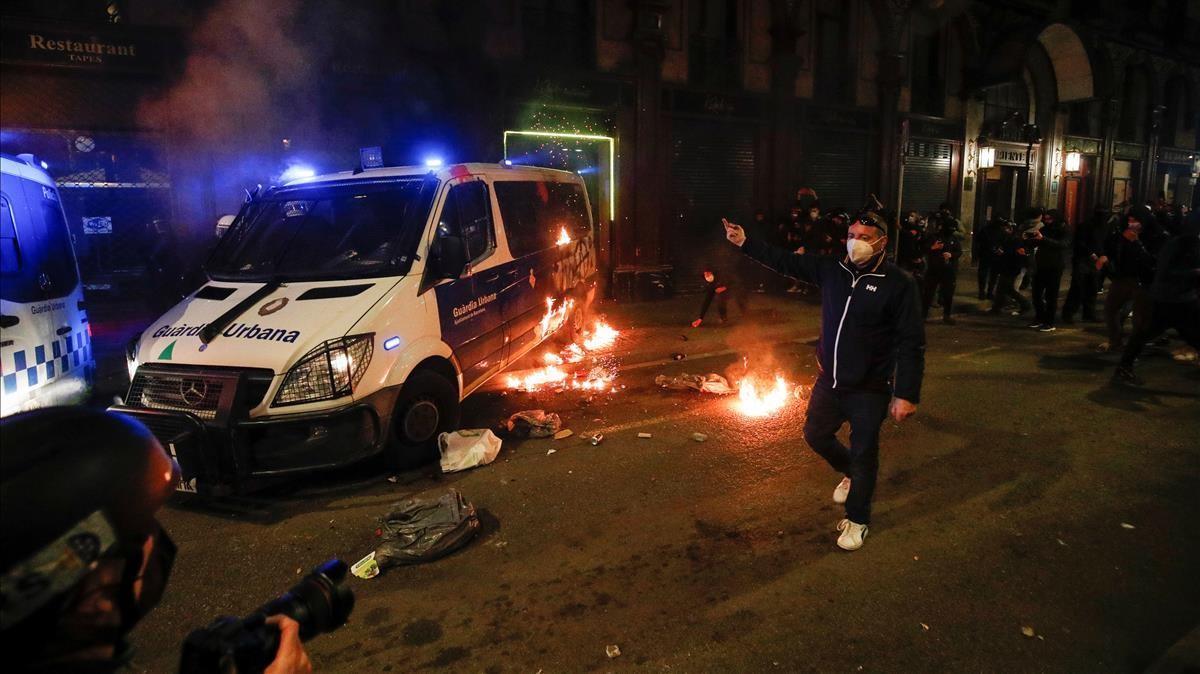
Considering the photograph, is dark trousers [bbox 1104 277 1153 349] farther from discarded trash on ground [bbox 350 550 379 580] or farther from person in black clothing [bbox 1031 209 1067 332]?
discarded trash on ground [bbox 350 550 379 580]

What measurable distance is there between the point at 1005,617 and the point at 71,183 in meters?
11.2

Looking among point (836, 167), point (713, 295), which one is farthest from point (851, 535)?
point (836, 167)

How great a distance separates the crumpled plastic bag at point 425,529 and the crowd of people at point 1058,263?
2.92 metres

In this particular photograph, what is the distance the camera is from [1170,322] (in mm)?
7156

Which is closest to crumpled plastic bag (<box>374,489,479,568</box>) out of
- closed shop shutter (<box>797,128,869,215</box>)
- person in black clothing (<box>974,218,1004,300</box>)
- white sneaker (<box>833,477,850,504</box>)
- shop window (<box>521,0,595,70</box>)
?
white sneaker (<box>833,477,850,504</box>)

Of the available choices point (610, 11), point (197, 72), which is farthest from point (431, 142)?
point (610, 11)

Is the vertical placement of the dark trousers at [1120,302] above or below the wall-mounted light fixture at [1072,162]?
below

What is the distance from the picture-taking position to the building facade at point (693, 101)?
993 centimetres

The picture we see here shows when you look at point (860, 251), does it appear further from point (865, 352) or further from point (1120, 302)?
point (1120, 302)

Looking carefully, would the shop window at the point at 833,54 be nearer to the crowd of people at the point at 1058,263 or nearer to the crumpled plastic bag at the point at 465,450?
the crowd of people at the point at 1058,263

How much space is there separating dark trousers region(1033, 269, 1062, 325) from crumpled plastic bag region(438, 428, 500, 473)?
30.5 ft

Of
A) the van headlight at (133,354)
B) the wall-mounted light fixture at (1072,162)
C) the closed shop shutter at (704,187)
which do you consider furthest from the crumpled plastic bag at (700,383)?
the wall-mounted light fixture at (1072,162)

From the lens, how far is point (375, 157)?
673 cm

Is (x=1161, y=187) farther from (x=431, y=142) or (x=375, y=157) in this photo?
(x=375, y=157)
